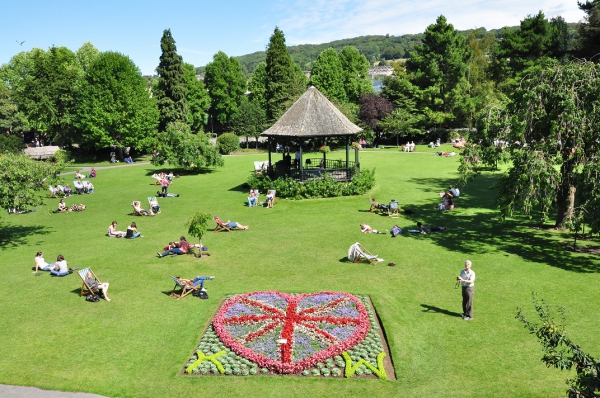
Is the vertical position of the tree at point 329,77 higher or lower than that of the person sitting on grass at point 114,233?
higher

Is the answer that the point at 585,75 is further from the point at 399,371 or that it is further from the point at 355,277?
the point at 399,371

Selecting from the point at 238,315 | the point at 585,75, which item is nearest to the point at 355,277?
the point at 238,315

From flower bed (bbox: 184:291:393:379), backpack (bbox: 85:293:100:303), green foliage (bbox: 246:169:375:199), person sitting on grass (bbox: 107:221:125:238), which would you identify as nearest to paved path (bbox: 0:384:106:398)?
flower bed (bbox: 184:291:393:379)

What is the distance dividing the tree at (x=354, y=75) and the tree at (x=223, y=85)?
20.7 m

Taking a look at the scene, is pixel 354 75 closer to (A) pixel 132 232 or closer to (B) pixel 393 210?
(B) pixel 393 210

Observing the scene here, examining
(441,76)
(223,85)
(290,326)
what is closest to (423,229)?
(290,326)

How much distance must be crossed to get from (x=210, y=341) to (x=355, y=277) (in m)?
6.35

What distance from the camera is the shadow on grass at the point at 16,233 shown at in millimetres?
21469

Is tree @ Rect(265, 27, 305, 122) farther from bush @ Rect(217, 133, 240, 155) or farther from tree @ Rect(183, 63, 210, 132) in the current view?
tree @ Rect(183, 63, 210, 132)

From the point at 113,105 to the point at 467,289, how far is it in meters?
49.7

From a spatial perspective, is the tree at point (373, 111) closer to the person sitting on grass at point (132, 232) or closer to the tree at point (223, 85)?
the tree at point (223, 85)

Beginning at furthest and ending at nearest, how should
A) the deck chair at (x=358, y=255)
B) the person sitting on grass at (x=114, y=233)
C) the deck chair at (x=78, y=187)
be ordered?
the deck chair at (x=78, y=187) → the person sitting on grass at (x=114, y=233) → the deck chair at (x=358, y=255)

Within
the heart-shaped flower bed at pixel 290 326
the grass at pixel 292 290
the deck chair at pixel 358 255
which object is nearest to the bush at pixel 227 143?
the grass at pixel 292 290

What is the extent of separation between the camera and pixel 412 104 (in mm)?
66062
